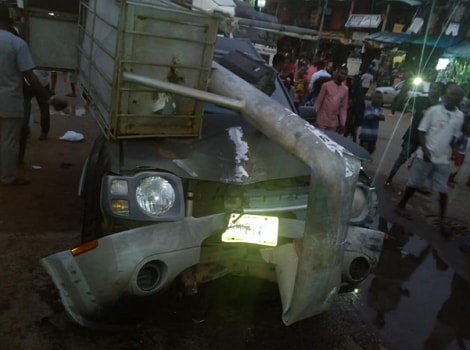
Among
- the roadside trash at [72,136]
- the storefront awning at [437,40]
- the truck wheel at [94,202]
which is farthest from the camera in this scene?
the storefront awning at [437,40]

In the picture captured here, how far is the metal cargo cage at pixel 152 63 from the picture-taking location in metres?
2.68

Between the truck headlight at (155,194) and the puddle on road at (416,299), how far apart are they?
1.90m

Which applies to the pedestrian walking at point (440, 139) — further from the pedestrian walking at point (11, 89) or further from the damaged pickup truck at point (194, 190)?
the pedestrian walking at point (11, 89)

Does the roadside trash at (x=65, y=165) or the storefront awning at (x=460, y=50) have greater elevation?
the storefront awning at (x=460, y=50)

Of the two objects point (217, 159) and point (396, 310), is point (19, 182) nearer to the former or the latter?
point (217, 159)

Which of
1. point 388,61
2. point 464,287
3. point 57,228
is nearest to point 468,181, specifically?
point 464,287

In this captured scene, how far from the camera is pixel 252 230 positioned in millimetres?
2582

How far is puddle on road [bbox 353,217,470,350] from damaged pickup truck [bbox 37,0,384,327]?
77cm

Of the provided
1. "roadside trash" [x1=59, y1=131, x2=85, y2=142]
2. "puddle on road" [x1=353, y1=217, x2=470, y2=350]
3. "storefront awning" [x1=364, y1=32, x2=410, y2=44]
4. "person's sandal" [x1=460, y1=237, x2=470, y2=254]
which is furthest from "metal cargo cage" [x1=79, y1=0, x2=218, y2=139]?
"storefront awning" [x1=364, y1=32, x2=410, y2=44]

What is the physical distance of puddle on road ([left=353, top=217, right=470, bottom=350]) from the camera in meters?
3.24

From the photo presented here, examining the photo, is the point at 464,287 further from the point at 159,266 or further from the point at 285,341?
the point at 159,266

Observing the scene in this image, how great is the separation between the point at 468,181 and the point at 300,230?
6.63 meters

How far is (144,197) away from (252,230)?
0.66m

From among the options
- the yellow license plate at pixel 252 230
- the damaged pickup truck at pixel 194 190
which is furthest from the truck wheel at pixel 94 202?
the yellow license plate at pixel 252 230
